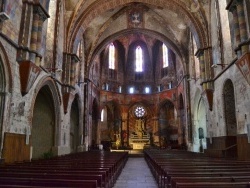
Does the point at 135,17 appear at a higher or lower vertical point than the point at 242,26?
higher

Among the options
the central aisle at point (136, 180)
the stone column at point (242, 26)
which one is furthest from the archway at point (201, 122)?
the stone column at point (242, 26)

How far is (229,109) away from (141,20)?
14.4 metres

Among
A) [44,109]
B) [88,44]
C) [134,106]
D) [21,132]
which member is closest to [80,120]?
[44,109]

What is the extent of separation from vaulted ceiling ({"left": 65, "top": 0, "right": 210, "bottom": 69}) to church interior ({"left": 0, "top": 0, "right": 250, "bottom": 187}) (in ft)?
0.26

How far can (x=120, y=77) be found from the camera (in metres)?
35.9

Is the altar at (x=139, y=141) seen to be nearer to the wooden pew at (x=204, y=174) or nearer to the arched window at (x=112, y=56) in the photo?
the arched window at (x=112, y=56)

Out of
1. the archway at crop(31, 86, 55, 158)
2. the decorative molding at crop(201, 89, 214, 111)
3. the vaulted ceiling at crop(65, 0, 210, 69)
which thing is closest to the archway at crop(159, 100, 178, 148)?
the vaulted ceiling at crop(65, 0, 210, 69)

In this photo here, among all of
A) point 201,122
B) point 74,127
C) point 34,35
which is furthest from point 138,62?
point 34,35

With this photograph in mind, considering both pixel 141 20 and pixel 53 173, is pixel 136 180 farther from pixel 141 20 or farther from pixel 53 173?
pixel 141 20

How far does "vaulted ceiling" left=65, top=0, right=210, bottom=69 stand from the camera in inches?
685

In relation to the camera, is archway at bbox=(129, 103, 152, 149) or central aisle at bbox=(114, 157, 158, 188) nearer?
central aisle at bbox=(114, 157, 158, 188)

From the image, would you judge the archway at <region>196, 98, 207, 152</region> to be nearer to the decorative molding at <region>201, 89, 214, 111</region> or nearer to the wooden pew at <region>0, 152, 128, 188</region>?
the decorative molding at <region>201, 89, 214, 111</region>

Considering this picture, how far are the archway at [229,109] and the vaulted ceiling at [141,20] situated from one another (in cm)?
430

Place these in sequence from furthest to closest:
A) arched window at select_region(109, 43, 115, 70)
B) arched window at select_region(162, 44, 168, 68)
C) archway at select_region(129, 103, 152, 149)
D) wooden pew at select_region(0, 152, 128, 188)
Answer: arched window at select_region(109, 43, 115, 70), arched window at select_region(162, 44, 168, 68), archway at select_region(129, 103, 152, 149), wooden pew at select_region(0, 152, 128, 188)
